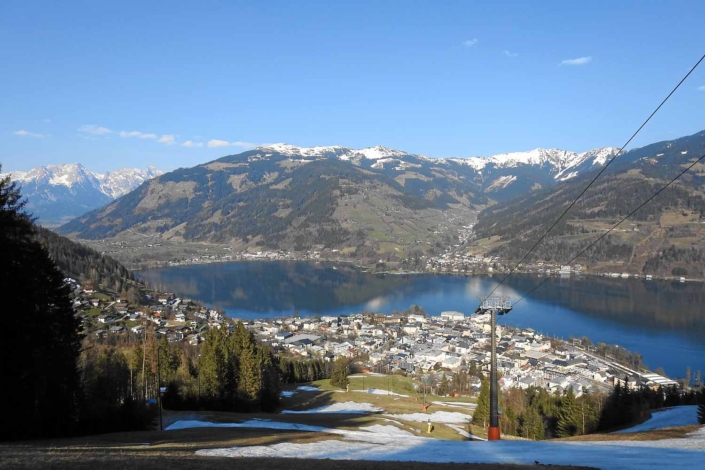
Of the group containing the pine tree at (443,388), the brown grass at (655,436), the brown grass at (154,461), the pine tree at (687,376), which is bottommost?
the pine tree at (443,388)

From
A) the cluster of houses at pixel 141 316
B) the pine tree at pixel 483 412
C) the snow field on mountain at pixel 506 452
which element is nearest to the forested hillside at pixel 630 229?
the cluster of houses at pixel 141 316

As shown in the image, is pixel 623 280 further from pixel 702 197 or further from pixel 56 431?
pixel 56 431

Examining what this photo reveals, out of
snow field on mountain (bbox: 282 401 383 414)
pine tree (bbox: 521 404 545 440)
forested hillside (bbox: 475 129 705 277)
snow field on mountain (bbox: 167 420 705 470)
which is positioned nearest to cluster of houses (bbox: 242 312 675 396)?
pine tree (bbox: 521 404 545 440)

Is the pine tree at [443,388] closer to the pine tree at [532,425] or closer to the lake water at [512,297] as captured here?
the pine tree at [532,425]

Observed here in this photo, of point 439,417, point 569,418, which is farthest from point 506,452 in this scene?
point 439,417

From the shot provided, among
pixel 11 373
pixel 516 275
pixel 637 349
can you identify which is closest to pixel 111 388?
pixel 11 373

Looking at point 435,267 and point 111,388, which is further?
point 435,267

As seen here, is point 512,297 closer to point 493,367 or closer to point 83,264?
point 493,367
